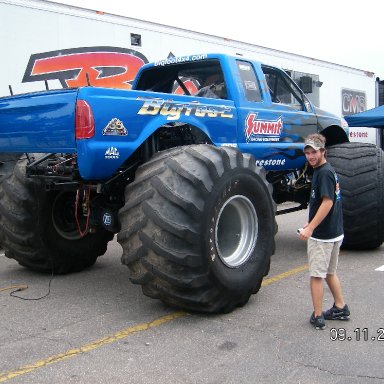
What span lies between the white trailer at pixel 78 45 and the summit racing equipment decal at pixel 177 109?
223 centimetres

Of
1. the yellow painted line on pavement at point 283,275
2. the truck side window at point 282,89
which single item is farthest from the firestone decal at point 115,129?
the truck side window at point 282,89

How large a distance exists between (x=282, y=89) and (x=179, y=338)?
398 cm

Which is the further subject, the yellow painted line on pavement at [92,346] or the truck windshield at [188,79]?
the truck windshield at [188,79]

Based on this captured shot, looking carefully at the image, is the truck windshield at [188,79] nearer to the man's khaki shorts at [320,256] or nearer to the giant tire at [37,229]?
the giant tire at [37,229]

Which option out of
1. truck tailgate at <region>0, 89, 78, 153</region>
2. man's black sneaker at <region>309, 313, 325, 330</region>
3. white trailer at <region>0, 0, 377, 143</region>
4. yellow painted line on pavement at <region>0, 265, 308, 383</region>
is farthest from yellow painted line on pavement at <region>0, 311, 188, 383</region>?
white trailer at <region>0, 0, 377, 143</region>

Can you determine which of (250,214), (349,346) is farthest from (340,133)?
(349,346)

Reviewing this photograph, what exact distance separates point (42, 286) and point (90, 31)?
177 inches

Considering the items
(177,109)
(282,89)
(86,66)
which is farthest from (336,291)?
(86,66)

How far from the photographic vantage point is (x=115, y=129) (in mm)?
4418

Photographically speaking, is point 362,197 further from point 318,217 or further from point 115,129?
point 115,129

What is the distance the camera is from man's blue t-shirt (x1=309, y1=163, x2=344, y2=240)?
4258mm

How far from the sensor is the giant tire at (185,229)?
4254 mm

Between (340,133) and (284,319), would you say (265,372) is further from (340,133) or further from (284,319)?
(340,133)

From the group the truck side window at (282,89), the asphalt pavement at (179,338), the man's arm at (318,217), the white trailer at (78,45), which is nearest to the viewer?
the asphalt pavement at (179,338)
